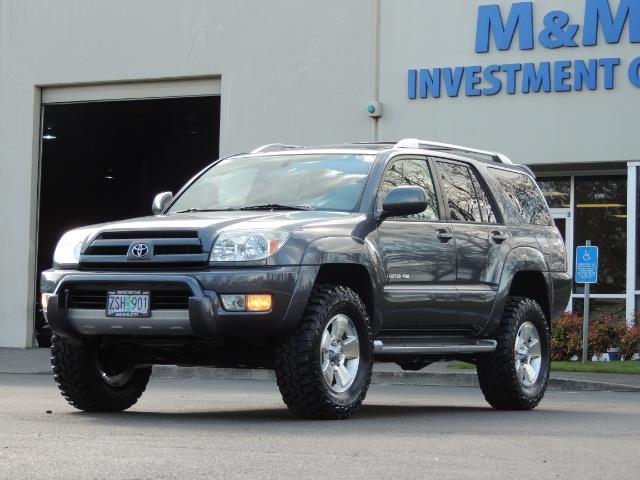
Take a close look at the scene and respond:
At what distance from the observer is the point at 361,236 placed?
1023cm

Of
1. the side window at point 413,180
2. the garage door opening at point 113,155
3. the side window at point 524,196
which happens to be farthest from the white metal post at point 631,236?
the side window at point 413,180

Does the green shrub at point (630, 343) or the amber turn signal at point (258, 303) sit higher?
the amber turn signal at point (258, 303)

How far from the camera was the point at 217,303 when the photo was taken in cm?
942

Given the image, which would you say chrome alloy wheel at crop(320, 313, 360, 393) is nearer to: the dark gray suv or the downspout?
the dark gray suv

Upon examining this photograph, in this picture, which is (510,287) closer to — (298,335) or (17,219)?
(298,335)

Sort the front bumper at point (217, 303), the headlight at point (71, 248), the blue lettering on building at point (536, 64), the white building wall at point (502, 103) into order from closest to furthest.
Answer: the front bumper at point (217, 303)
the headlight at point (71, 248)
the blue lettering on building at point (536, 64)
the white building wall at point (502, 103)

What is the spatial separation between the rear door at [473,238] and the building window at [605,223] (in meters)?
11.3

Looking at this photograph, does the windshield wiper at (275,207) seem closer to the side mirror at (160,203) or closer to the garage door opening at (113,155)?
the side mirror at (160,203)

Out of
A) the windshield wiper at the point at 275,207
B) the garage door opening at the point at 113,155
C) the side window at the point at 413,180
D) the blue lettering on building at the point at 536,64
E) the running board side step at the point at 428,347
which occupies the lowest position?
the running board side step at the point at 428,347

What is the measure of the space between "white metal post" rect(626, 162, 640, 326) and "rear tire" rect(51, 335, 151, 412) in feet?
42.4

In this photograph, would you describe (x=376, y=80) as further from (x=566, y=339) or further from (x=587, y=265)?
(x=587, y=265)

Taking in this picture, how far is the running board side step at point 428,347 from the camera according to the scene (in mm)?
10484

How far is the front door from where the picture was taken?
10586 millimetres

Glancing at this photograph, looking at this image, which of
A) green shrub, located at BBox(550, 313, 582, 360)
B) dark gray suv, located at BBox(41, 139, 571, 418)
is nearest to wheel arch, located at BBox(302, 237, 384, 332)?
dark gray suv, located at BBox(41, 139, 571, 418)
